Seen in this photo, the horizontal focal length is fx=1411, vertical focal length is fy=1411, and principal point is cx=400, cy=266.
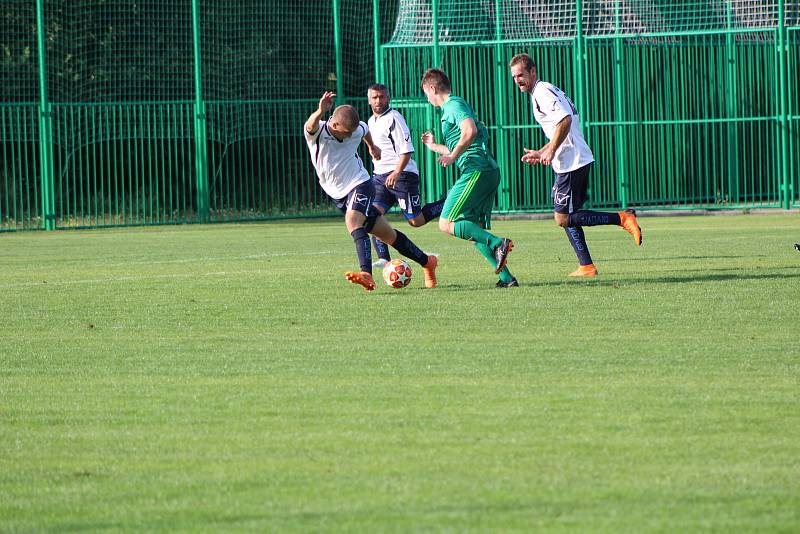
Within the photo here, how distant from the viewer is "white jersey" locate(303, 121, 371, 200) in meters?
11.6

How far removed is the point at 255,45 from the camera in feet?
89.2

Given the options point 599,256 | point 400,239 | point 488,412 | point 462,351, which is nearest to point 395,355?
point 462,351

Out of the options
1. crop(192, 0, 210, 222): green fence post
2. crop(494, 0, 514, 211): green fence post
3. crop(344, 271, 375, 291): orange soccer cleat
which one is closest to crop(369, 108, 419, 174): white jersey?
crop(344, 271, 375, 291): orange soccer cleat

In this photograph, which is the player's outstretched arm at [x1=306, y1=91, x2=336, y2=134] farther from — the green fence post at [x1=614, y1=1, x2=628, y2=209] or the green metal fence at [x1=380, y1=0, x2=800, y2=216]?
the green fence post at [x1=614, y1=1, x2=628, y2=209]

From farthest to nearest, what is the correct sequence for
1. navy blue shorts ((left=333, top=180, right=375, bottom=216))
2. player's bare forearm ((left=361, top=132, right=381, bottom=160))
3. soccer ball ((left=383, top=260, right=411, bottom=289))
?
player's bare forearm ((left=361, top=132, right=381, bottom=160)) → navy blue shorts ((left=333, top=180, right=375, bottom=216)) → soccer ball ((left=383, top=260, right=411, bottom=289))

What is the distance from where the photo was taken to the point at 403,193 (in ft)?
46.4

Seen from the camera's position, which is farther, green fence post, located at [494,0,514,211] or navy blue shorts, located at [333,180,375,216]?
green fence post, located at [494,0,514,211]

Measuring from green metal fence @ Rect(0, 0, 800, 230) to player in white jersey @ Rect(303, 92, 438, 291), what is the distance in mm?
12747

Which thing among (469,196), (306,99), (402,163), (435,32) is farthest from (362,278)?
(306,99)

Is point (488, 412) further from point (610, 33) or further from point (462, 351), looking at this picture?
point (610, 33)

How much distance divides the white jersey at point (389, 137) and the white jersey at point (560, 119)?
1.73 meters

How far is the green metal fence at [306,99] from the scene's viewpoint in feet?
79.5

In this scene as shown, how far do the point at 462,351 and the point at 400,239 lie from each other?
3.82 m

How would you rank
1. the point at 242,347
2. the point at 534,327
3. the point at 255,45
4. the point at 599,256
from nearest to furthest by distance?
the point at 242,347, the point at 534,327, the point at 599,256, the point at 255,45
